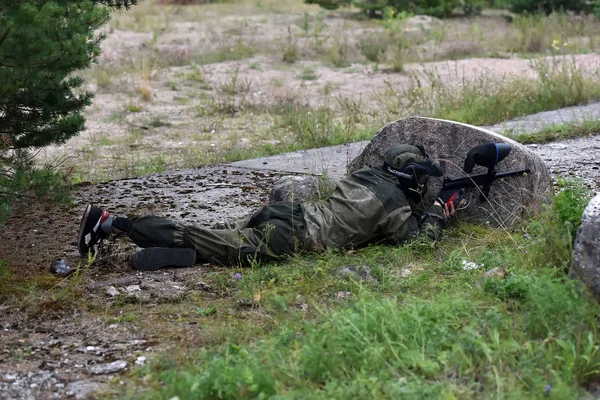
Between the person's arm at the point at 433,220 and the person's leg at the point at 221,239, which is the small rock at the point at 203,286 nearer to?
the person's leg at the point at 221,239

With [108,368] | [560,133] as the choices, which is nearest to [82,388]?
[108,368]

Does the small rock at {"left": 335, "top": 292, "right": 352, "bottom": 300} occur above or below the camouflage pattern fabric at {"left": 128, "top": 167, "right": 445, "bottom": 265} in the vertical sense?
below

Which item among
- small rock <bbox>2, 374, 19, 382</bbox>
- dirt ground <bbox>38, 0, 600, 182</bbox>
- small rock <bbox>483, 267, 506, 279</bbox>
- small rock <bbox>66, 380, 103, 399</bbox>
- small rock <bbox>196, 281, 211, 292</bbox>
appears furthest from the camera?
dirt ground <bbox>38, 0, 600, 182</bbox>

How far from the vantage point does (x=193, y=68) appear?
46.5 ft

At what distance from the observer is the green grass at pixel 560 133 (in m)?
8.20

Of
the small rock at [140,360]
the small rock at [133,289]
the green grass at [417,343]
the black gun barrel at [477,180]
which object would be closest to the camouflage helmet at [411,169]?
the black gun barrel at [477,180]

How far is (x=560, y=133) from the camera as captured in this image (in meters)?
8.28

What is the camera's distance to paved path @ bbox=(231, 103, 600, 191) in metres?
6.93

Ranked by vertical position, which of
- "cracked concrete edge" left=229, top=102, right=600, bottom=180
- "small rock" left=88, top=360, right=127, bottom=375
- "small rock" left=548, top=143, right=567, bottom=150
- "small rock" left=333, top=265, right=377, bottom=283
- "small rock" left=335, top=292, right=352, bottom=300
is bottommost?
"cracked concrete edge" left=229, top=102, right=600, bottom=180

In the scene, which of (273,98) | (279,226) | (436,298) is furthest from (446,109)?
(436,298)

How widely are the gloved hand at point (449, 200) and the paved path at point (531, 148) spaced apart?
1.49 m

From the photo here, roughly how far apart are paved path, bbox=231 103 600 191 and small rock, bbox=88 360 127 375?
3.30 m

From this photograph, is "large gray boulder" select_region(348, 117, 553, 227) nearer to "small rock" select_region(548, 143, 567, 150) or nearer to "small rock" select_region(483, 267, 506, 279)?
"small rock" select_region(483, 267, 506, 279)

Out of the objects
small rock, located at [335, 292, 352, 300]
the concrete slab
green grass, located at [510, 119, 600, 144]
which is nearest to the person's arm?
small rock, located at [335, 292, 352, 300]
